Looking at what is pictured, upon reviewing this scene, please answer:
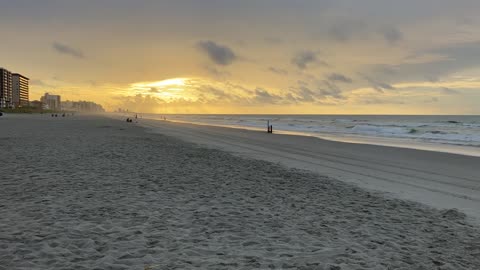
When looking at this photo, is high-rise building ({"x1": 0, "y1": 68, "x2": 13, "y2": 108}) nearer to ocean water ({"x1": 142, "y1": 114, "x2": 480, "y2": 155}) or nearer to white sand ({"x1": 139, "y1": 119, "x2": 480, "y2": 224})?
ocean water ({"x1": 142, "y1": 114, "x2": 480, "y2": 155})

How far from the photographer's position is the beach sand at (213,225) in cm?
470

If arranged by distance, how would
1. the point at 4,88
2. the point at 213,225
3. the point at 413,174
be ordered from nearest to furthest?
the point at 213,225 < the point at 413,174 < the point at 4,88

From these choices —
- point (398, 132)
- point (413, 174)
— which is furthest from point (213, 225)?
point (398, 132)

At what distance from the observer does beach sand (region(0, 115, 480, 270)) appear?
4699 millimetres

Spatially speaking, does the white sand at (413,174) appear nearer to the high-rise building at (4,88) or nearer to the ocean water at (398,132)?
the ocean water at (398,132)

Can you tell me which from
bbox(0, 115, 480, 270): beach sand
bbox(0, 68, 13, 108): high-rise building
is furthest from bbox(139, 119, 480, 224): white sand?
bbox(0, 68, 13, 108): high-rise building

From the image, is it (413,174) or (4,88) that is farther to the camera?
(4,88)

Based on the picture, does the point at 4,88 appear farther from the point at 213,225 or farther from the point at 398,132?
the point at 213,225

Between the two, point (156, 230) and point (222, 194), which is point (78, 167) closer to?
point (222, 194)

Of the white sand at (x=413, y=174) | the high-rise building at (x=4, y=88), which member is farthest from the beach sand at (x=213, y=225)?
the high-rise building at (x=4, y=88)

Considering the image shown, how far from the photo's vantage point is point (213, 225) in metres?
6.18

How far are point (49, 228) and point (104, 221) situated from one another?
862mm

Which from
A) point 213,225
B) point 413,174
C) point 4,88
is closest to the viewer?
point 213,225

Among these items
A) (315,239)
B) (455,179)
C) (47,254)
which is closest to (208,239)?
(315,239)
